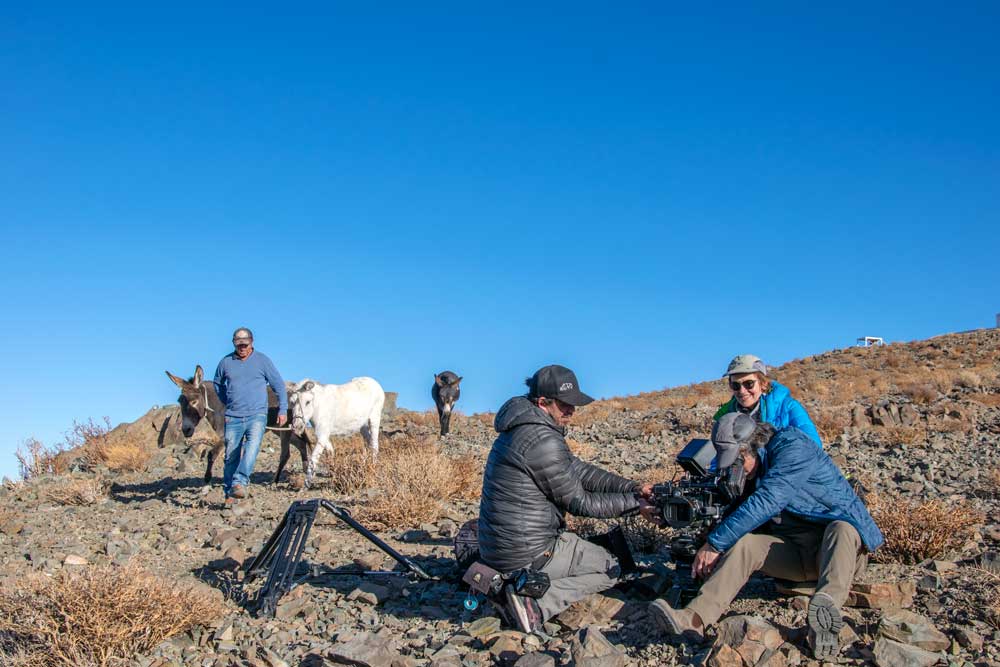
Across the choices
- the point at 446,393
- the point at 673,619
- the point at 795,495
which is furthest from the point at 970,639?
the point at 446,393

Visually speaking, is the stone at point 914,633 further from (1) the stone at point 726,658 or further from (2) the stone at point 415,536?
(2) the stone at point 415,536

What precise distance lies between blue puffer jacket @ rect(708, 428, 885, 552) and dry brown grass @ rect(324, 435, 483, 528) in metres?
4.61

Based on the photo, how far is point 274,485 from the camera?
481 inches

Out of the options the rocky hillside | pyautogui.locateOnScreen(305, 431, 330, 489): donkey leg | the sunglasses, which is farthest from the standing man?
the sunglasses

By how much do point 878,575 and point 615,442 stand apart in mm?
9612

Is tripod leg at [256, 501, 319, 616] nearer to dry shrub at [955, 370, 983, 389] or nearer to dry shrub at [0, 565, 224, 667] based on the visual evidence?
dry shrub at [0, 565, 224, 667]

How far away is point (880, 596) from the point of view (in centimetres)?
541

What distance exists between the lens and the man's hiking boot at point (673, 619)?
5.04 meters

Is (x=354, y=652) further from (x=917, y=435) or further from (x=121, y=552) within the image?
(x=917, y=435)

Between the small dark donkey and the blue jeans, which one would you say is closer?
the blue jeans

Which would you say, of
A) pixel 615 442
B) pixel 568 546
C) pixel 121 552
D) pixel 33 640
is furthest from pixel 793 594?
pixel 615 442

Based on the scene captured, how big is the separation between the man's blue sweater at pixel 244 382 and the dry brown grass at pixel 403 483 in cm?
172

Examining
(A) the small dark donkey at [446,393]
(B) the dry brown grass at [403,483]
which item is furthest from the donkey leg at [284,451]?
(A) the small dark donkey at [446,393]

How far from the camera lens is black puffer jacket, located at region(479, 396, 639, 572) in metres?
5.59
